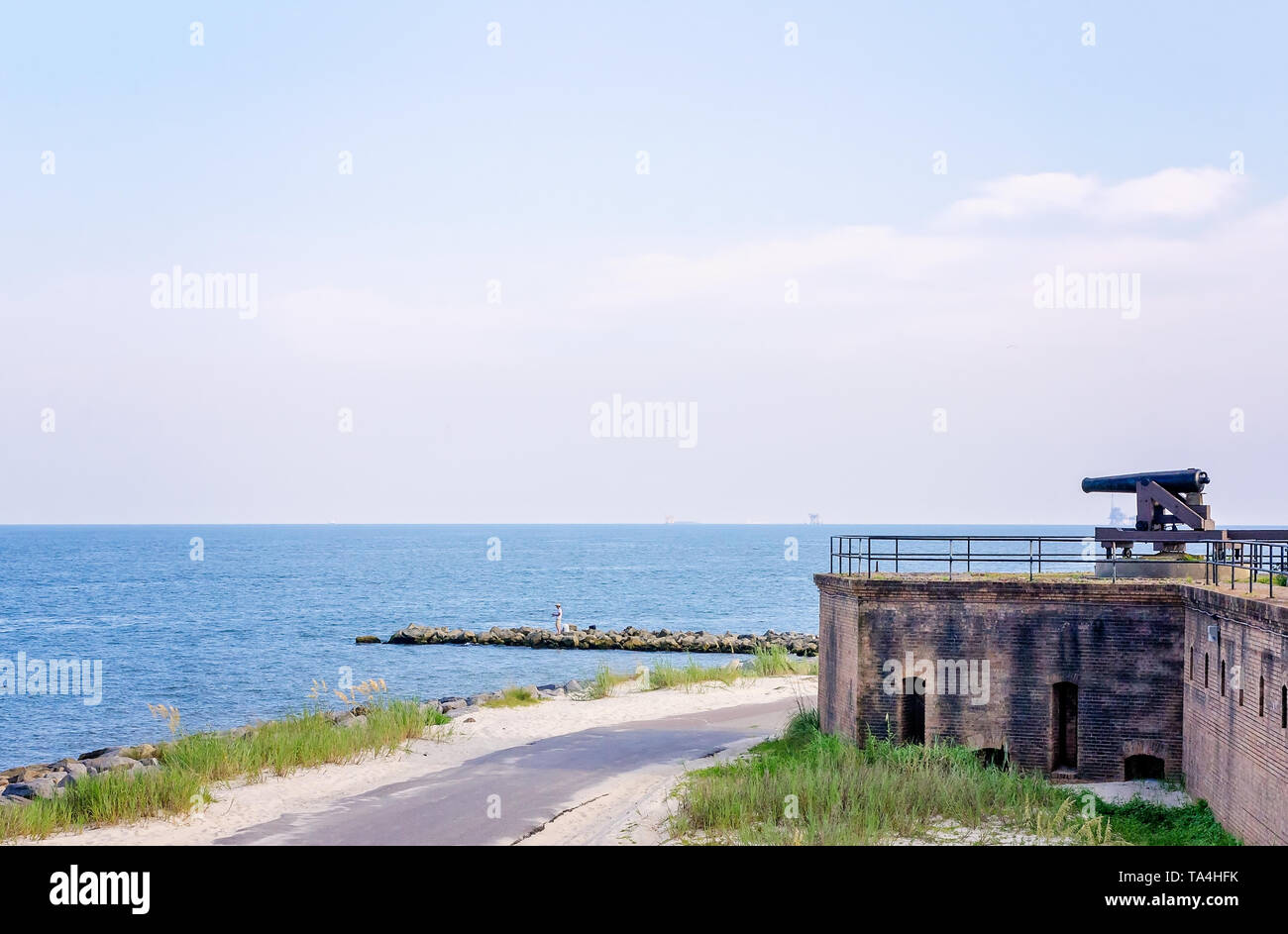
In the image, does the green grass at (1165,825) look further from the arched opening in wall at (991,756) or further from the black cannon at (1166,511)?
the black cannon at (1166,511)

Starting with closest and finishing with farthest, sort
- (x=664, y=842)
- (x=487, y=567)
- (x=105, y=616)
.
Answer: (x=664, y=842) < (x=105, y=616) < (x=487, y=567)

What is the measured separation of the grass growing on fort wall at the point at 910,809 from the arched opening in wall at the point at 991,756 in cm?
38

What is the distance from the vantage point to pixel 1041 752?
21734 mm

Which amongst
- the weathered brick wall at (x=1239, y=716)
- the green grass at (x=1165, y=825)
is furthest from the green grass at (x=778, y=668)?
the green grass at (x=1165, y=825)

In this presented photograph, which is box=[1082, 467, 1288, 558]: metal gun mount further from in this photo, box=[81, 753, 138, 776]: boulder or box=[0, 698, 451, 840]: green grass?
box=[81, 753, 138, 776]: boulder

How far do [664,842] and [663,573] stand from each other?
13220cm

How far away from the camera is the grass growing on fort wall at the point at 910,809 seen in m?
17.7
